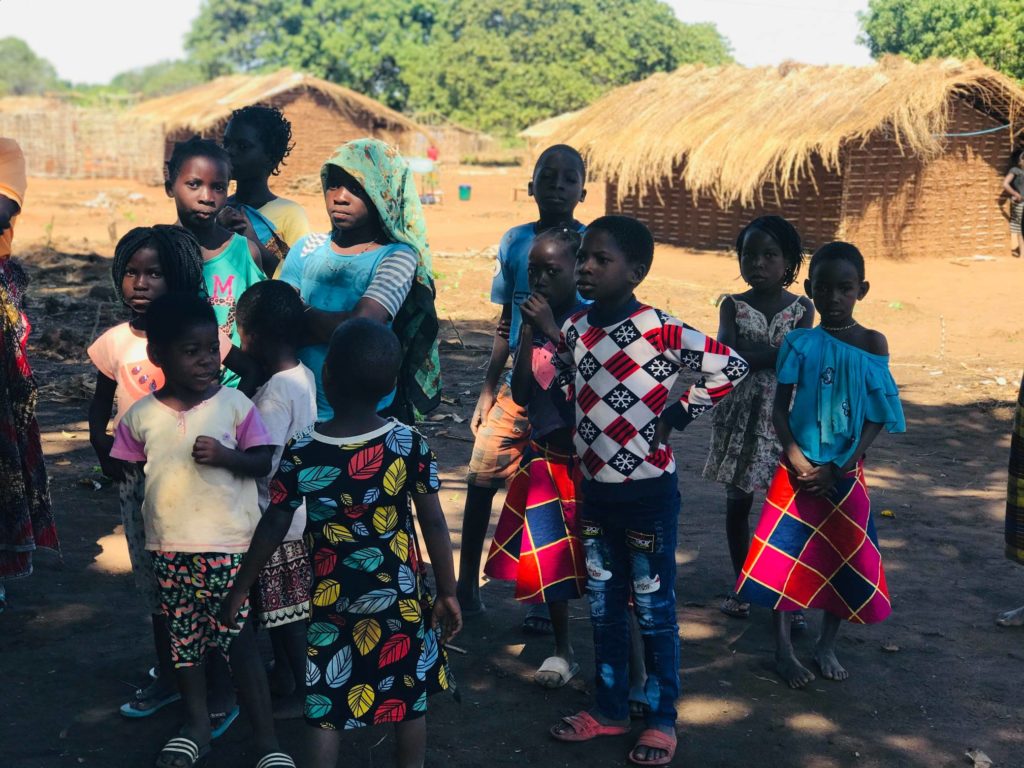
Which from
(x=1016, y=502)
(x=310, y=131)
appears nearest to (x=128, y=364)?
(x=1016, y=502)

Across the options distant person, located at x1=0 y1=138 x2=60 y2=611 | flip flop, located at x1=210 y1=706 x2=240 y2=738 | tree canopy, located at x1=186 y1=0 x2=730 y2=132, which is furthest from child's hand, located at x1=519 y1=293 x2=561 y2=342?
tree canopy, located at x1=186 y1=0 x2=730 y2=132

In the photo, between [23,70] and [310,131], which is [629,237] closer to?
[310,131]

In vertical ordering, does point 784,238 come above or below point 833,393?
above

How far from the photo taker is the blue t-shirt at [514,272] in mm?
4086

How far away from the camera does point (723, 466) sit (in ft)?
13.7

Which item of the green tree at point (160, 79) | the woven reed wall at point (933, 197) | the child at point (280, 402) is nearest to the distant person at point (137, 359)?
the child at point (280, 402)

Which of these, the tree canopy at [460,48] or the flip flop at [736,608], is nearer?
the flip flop at [736,608]

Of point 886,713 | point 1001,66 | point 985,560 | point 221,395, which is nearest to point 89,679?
point 221,395

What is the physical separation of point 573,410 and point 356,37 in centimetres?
5376

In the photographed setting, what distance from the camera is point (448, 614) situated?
273 cm

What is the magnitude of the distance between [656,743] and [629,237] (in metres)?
1.52

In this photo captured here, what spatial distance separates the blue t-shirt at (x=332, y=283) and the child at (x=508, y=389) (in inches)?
22.8

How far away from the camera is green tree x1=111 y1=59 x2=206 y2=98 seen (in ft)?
254

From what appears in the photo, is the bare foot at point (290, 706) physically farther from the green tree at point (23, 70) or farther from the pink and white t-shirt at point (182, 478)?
the green tree at point (23, 70)
